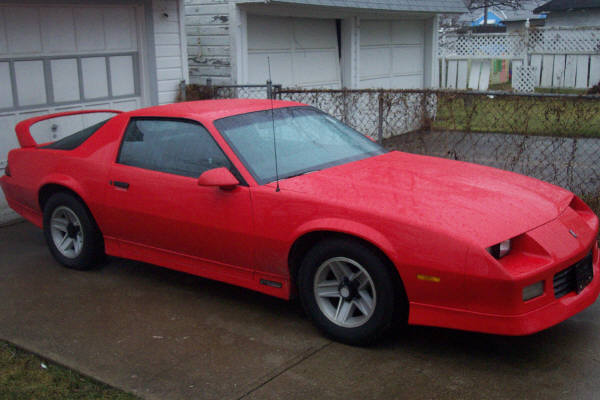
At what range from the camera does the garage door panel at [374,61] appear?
13.2 meters

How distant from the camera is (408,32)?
578 inches

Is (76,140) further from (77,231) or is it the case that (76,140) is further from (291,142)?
(291,142)

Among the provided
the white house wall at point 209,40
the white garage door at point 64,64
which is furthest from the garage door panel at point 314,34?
the white garage door at point 64,64

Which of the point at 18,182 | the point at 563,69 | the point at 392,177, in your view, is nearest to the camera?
the point at 392,177

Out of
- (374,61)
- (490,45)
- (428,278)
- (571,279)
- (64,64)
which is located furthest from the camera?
(490,45)

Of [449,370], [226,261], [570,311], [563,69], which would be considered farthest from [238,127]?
[563,69]

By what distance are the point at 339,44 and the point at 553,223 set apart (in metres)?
9.15

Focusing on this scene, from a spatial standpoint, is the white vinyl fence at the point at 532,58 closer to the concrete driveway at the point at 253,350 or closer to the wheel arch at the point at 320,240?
the concrete driveway at the point at 253,350

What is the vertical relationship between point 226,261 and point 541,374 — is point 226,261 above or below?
above

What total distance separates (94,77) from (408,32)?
8.25 m

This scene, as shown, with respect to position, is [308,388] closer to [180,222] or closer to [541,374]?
[541,374]

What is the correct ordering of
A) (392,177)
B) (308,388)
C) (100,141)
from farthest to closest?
(100,141), (392,177), (308,388)

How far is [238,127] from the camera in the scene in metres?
4.97

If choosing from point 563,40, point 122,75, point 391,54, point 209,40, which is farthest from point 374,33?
point 563,40
